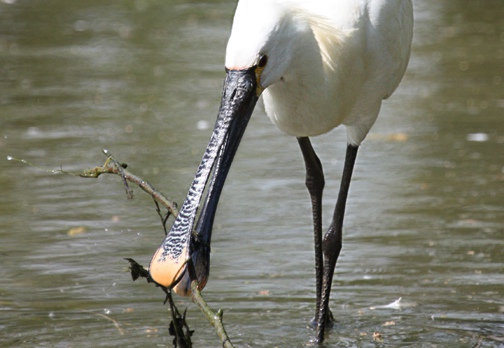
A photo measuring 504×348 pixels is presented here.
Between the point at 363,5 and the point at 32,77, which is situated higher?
the point at 363,5

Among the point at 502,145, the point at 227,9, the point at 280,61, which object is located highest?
the point at 280,61

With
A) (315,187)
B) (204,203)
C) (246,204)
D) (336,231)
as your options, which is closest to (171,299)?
(204,203)

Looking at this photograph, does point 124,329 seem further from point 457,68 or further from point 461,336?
point 457,68

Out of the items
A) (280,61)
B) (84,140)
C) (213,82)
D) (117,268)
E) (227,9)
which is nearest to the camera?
(280,61)

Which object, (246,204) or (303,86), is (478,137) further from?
(303,86)

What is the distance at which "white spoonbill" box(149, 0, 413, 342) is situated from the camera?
4.36 m

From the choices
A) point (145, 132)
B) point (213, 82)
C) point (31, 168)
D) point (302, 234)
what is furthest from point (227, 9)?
point (302, 234)

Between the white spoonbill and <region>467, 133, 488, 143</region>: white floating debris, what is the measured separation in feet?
8.98

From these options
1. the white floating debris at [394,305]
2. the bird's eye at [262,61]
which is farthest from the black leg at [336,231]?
the bird's eye at [262,61]

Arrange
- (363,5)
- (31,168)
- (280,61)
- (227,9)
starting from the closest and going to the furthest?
(280,61)
(363,5)
(31,168)
(227,9)

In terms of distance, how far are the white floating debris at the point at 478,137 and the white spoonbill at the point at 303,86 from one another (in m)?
2.74

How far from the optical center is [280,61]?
15.7 feet

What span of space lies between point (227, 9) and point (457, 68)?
4.27 m

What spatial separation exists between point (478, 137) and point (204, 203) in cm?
483
